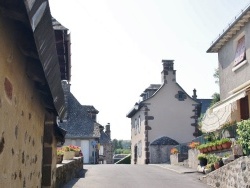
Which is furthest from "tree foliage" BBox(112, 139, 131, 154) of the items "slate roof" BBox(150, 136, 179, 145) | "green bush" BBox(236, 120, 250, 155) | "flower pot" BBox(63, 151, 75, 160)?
"green bush" BBox(236, 120, 250, 155)

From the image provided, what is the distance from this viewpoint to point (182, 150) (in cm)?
2447

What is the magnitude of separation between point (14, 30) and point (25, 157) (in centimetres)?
225

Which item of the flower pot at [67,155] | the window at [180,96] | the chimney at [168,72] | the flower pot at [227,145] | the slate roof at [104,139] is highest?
the chimney at [168,72]

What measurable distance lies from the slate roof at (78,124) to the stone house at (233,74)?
1828cm

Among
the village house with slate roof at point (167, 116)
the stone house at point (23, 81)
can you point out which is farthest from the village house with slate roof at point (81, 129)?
the stone house at point (23, 81)

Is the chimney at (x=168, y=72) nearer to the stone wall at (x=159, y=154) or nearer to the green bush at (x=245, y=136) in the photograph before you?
the stone wall at (x=159, y=154)

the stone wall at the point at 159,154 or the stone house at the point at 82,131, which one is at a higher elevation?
the stone house at the point at 82,131

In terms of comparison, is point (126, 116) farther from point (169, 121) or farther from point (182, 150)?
point (182, 150)

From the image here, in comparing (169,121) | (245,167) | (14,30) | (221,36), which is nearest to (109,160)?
(169,121)

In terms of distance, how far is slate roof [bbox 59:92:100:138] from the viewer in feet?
116

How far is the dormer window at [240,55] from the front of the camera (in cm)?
1733

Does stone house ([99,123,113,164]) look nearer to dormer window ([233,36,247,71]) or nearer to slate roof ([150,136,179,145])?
slate roof ([150,136,179,145])

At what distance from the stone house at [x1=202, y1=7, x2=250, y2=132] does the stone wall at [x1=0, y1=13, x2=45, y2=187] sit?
38.5 feet

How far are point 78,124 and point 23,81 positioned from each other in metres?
→ 32.1
